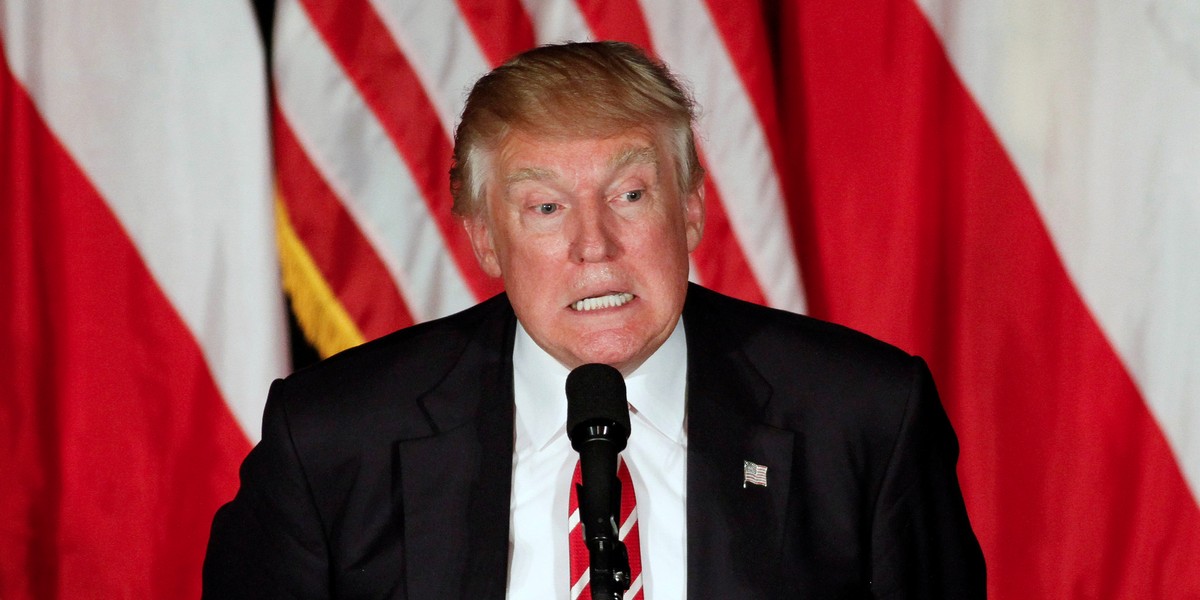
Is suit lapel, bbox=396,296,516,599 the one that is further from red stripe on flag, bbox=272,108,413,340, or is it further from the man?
red stripe on flag, bbox=272,108,413,340

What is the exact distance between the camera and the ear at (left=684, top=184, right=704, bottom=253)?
2.19 m

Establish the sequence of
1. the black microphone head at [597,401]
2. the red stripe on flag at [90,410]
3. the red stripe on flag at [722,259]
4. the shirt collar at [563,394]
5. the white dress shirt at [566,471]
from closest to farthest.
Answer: the black microphone head at [597,401]
the white dress shirt at [566,471]
the shirt collar at [563,394]
the red stripe on flag at [90,410]
the red stripe on flag at [722,259]

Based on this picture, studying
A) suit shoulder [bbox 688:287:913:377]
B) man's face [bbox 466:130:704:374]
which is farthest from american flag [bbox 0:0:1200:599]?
man's face [bbox 466:130:704:374]

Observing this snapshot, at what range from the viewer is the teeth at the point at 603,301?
2008 millimetres

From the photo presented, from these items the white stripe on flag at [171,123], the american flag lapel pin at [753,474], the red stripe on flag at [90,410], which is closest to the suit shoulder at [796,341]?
the american flag lapel pin at [753,474]

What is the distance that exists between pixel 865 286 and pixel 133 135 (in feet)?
5.19

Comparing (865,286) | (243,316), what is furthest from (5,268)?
(865,286)

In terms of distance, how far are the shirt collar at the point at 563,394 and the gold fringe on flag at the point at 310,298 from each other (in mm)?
848

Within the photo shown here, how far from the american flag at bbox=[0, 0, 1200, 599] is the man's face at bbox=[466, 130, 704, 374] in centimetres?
88

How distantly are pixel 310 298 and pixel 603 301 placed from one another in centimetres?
110

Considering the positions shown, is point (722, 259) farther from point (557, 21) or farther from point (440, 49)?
point (440, 49)

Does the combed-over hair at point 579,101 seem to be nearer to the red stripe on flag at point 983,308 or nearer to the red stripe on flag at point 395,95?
the red stripe on flag at point 395,95

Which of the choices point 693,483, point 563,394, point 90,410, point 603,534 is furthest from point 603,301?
point 90,410

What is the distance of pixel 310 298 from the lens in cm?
292
